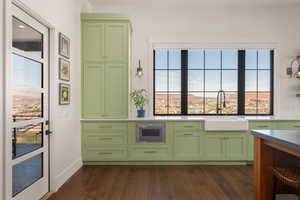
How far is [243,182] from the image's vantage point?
3344mm

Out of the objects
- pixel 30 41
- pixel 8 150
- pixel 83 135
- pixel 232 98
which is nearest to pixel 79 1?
pixel 30 41

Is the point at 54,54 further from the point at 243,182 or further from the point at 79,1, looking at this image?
the point at 243,182

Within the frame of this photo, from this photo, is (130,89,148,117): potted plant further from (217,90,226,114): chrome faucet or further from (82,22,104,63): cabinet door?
(217,90,226,114): chrome faucet

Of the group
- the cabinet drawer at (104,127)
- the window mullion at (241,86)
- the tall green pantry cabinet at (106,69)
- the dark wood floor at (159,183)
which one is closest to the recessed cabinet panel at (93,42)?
the tall green pantry cabinet at (106,69)

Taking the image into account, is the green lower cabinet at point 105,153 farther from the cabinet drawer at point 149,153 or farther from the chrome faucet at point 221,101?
the chrome faucet at point 221,101

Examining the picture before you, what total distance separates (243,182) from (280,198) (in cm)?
99

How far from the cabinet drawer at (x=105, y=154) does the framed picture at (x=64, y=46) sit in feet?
5.76

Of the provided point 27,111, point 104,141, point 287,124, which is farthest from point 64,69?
point 287,124

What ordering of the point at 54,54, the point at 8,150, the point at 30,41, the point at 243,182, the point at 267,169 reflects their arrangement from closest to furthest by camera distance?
the point at 8,150 → the point at 267,169 → the point at 30,41 → the point at 54,54 → the point at 243,182

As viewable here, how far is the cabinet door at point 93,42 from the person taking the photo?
13.8 ft

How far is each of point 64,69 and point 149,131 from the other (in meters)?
1.80

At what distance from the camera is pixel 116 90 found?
166 inches

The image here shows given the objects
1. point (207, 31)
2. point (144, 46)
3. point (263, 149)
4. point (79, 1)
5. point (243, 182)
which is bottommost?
point (243, 182)

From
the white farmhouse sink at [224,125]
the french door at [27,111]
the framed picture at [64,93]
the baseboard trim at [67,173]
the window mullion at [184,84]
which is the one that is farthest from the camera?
the window mullion at [184,84]
